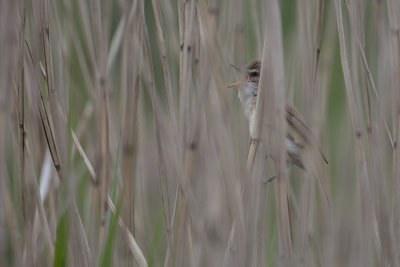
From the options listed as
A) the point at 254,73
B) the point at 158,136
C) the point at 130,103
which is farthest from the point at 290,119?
the point at 130,103

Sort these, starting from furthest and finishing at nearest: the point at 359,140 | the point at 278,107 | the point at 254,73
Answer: the point at 254,73, the point at 359,140, the point at 278,107

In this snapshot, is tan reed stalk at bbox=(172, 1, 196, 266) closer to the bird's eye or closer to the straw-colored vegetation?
the straw-colored vegetation

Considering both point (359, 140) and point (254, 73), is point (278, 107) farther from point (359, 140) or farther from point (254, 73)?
point (254, 73)

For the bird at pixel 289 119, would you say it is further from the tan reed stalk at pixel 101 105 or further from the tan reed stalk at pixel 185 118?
the tan reed stalk at pixel 101 105

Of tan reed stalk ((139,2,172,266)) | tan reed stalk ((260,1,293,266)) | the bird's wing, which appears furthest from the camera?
the bird's wing

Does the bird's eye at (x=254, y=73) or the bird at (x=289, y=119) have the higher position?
the bird's eye at (x=254, y=73)

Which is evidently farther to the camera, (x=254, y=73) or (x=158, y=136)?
(x=254, y=73)

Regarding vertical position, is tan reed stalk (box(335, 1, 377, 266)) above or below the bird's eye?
below

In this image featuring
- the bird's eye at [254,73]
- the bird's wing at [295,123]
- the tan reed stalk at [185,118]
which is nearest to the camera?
the tan reed stalk at [185,118]

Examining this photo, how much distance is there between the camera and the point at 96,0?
190 cm

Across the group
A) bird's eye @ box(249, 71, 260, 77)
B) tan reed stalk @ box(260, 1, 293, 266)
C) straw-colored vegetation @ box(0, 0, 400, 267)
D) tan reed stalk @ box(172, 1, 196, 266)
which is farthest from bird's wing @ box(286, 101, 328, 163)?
tan reed stalk @ box(172, 1, 196, 266)

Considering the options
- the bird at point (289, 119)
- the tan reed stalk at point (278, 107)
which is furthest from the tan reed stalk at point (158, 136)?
the bird at point (289, 119)

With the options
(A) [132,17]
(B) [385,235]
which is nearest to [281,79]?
(A) [132,17]

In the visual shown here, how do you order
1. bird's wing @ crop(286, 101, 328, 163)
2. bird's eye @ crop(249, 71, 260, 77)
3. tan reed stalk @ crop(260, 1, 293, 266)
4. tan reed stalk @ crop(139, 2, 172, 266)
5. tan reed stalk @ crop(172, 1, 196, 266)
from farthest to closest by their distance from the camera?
1. bird's eye @ crop(249, 71, 260, 77)
2. bird's wing @ crop(286, 101, 328, 163)
3. tan reed stalk @ crop(139, 2, 172, 266)
4. tan reed stalk @ crop(172, 1, 196, 266)
5. tan reed stalk @ crop(260, 1, 293, 266)
